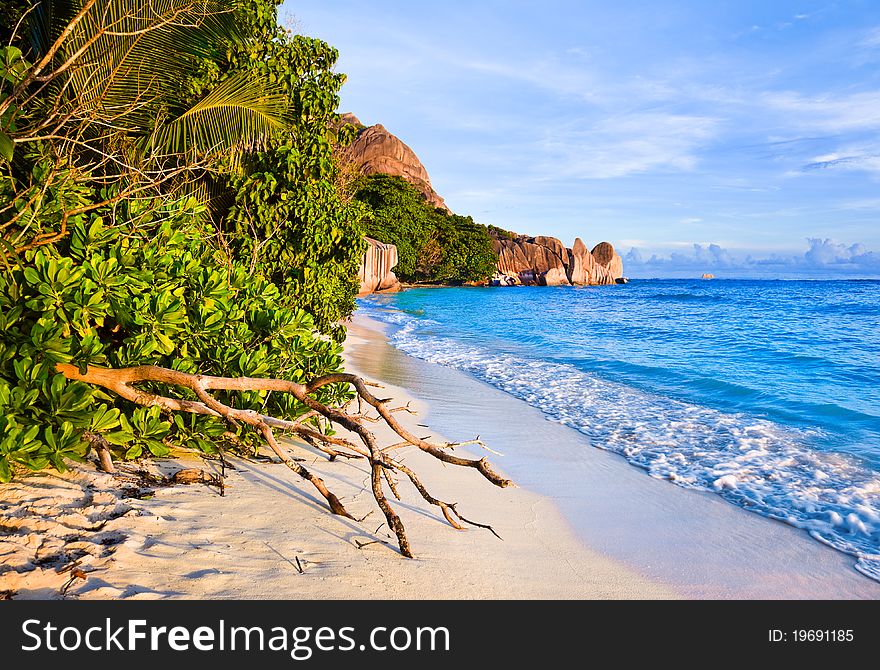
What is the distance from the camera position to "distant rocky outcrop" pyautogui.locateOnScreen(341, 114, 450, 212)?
82.9 meters

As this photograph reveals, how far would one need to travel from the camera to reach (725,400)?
374 inches

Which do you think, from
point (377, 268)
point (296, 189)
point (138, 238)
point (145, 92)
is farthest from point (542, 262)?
point (138, 238)

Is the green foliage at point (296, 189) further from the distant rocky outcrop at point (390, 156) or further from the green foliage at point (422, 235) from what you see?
the distant rocky outcrop at point (390, 156)

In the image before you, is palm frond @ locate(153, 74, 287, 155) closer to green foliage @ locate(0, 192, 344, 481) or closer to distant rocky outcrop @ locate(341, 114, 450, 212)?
green foliage @ locate(0, 192, 344, 481)

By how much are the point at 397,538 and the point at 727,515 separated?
288cm

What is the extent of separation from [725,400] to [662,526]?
600cm

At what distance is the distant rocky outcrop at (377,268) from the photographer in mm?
36719

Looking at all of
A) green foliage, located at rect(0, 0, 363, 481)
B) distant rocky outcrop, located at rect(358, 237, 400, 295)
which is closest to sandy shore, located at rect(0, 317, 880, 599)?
green foliage, located at rect(0, 0, 363, 481)

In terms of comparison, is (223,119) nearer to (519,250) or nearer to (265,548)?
(265,548)

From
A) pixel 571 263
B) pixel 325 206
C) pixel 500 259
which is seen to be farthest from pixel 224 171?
pixel 571 263

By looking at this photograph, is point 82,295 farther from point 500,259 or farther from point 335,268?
point 500,259

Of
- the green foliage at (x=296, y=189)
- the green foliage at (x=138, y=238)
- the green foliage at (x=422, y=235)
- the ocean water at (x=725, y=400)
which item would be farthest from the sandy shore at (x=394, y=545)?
the green foliage at (x=422, y=235)

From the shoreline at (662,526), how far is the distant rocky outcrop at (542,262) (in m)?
65.8

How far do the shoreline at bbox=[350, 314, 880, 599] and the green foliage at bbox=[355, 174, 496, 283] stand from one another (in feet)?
134
